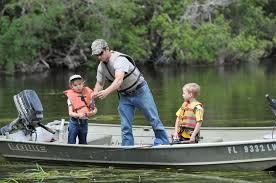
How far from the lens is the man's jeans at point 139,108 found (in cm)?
1035

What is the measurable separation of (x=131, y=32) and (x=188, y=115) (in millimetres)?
30558

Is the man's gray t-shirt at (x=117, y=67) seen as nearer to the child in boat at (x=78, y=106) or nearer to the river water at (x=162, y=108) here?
the child in boat at (x=78, y=106)

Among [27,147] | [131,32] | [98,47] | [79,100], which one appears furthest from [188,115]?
[131,32]

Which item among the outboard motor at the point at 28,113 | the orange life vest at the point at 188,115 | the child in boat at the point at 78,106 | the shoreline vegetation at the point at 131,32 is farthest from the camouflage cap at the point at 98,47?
the shoreline vegetation at the point at 131,32

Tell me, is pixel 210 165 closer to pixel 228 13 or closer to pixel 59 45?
pixel 59 45

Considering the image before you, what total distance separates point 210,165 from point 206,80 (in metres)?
18.9

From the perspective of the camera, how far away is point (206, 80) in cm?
2853

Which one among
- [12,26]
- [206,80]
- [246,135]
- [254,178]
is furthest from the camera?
[12,26]

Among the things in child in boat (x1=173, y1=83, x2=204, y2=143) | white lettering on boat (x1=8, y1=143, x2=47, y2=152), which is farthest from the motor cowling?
child in boat (x1=173, y1=83, x2=204, y2=143)

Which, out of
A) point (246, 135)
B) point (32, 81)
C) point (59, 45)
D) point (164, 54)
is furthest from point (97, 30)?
point (246, 135)

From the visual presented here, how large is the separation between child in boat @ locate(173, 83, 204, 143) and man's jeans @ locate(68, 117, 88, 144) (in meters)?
1.40

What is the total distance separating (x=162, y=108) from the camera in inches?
714

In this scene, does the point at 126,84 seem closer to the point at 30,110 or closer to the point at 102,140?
the point at 102,140

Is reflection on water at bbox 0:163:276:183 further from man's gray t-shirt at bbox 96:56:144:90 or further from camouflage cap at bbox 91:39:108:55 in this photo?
camouflage cap at bbox 91:39:108:55
